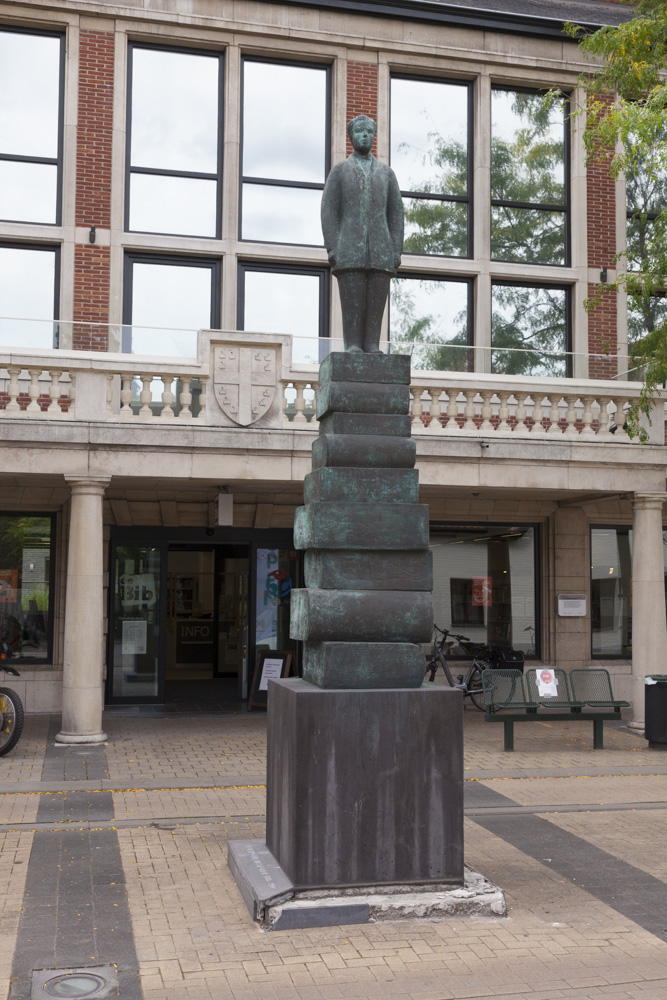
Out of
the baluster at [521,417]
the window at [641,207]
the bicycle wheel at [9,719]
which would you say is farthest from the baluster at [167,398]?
the window at [641,207]

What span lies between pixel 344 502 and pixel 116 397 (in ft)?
Answer: 22.6

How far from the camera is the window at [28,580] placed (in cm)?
1553

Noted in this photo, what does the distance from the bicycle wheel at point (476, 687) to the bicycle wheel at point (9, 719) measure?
6.91m

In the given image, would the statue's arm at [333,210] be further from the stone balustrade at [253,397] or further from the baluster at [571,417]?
the baluster at [571,417]

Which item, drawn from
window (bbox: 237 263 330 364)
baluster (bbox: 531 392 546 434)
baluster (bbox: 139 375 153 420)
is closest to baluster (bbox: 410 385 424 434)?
baluster (bbox: 531 392 546 434)

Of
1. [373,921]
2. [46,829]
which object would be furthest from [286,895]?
[46,829]

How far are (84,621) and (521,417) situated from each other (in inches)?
247

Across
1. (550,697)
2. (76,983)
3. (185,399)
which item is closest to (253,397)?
(185,399)

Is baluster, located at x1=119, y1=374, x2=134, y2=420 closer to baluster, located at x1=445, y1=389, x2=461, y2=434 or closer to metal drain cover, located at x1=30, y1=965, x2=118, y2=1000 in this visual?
baluster, located at x1=445, y1=389, x2=461, y2=434

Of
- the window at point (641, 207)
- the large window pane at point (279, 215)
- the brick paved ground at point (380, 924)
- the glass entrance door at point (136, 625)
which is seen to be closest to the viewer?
the brick paved ground at point (380, 924)

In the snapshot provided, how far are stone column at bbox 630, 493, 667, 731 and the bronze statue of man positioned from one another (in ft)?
26.7

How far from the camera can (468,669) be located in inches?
648

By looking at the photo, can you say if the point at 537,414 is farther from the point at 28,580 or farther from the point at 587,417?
the point at 28,580

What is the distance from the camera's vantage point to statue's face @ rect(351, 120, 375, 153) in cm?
711
